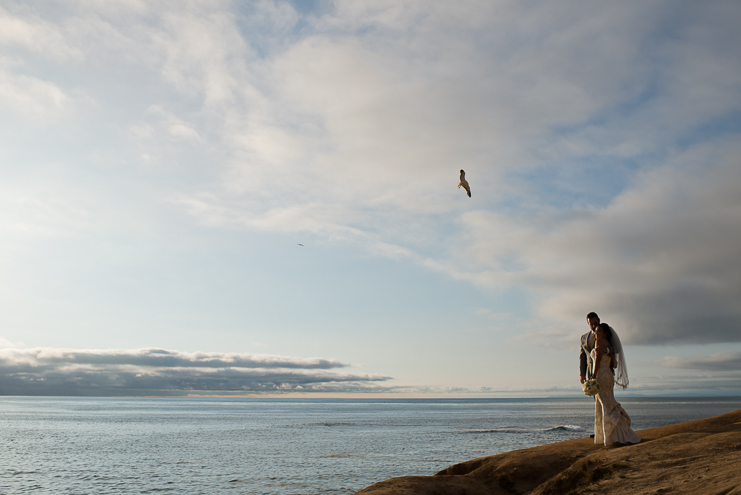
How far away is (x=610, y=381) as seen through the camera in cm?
1372

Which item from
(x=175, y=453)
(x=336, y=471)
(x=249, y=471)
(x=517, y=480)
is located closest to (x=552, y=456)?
(x=517, y=480)

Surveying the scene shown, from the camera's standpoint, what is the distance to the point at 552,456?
14.4 metres

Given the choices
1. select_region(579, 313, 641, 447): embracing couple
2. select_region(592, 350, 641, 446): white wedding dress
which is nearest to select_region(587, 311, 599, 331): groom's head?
select_region(579, 313, 641, 447): embracing couple

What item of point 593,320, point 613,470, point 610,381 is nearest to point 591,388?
point 610,381

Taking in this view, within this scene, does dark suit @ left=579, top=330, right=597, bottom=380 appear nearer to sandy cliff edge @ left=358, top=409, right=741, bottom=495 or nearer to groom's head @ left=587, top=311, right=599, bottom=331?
groom's head @ left=587, top=311, right=599, bottom=331

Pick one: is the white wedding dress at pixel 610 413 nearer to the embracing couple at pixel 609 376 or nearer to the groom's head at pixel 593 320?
the embracing couple at pixel 609 376

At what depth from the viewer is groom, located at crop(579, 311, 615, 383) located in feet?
45.1

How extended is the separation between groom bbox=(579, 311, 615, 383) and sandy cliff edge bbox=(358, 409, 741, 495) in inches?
81.5

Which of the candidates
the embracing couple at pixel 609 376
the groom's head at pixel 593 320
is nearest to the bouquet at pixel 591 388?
the embracing couple at pixel 609 376

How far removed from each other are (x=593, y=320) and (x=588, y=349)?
105 cm

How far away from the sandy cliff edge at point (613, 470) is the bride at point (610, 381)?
44cm

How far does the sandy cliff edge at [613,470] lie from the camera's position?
9.96 metres

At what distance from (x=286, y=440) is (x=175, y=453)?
49.8 feet

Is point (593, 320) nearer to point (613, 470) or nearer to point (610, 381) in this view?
point (610, 381)
